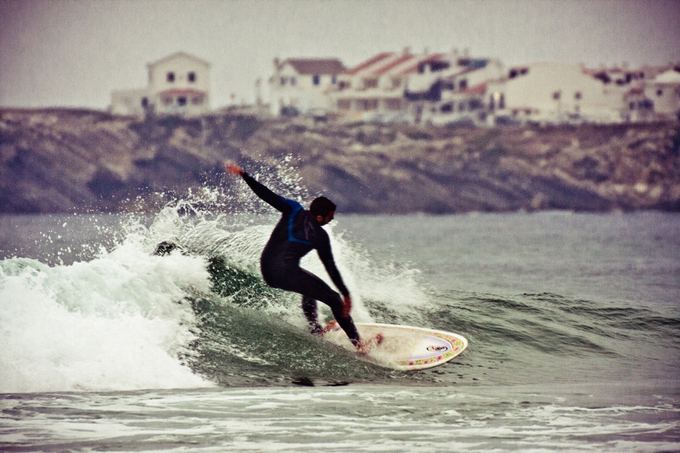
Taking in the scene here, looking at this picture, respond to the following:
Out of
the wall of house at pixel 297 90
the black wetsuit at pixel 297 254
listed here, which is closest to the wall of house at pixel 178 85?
the wall of house at pixel 297 90

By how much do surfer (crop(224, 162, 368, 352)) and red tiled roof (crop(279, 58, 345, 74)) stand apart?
124 metres

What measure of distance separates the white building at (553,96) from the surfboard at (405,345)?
115 meters

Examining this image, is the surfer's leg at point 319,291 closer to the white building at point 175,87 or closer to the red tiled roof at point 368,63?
the white building at point 175,87

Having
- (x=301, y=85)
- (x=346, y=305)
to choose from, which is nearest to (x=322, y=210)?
(x=346, y=305)

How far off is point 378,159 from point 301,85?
22.5 metres

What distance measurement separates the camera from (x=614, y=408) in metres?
12.1

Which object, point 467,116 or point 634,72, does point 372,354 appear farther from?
point 634,72

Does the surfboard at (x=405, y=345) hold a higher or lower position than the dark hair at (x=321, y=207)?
lower

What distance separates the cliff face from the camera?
11100 centimetres

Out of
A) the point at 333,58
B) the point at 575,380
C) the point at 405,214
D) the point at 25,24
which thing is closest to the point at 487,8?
the point at 333,58

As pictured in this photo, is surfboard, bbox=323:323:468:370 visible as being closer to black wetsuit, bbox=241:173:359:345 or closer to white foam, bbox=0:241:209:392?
black wetsuit, bbox=241:173:359:345

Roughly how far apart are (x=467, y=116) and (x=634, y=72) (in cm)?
A: 2266

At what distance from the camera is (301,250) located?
43.7ft

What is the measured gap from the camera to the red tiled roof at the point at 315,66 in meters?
137
